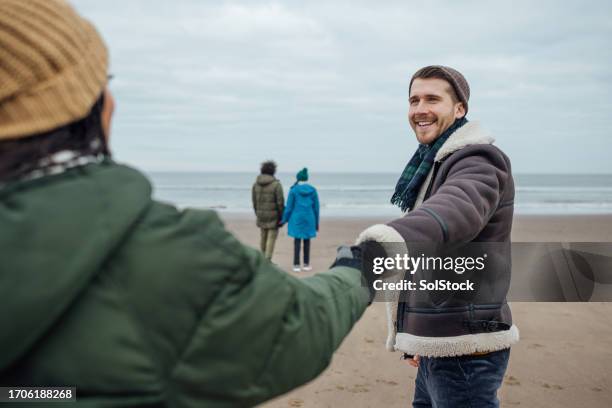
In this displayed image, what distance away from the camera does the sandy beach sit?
13.3ft

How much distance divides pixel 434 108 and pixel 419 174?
12.2 inches

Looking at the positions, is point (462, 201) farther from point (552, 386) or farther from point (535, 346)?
point (535, 346)

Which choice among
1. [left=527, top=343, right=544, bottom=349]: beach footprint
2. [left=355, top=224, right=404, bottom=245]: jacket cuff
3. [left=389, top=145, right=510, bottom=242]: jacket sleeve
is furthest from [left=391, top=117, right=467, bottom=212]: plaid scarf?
[left=527, top=343, right=544, bottom=349]: beach footprint

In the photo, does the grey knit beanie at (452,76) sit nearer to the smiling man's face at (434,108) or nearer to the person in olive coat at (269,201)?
the smiling man's face at (434,108)

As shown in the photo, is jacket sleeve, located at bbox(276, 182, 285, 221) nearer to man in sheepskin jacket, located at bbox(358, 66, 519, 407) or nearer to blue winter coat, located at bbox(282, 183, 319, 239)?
blue winter coat, located at bbox(282, 183, 319, 239)

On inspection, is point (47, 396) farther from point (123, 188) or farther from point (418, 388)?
point (418, 388)

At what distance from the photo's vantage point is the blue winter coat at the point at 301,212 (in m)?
9.03

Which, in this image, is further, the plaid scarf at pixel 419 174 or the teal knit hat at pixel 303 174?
the teal knit hat at pixel 303 174

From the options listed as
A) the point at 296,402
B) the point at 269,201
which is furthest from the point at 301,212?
the point at 296,402

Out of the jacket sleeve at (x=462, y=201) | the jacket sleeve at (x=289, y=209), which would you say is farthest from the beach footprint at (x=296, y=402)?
the jacket sleeve at (x=289, y=209)

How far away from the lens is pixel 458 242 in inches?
62.6

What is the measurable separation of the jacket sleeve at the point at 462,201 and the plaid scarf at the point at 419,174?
255 millimetres

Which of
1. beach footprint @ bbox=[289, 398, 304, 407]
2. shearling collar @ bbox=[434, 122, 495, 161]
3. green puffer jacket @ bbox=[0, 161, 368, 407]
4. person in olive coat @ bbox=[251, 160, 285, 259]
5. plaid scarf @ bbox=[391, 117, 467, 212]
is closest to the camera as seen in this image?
green puffer jacket @ bbox=[0, 161, 368, 407]

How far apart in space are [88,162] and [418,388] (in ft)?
6.66
